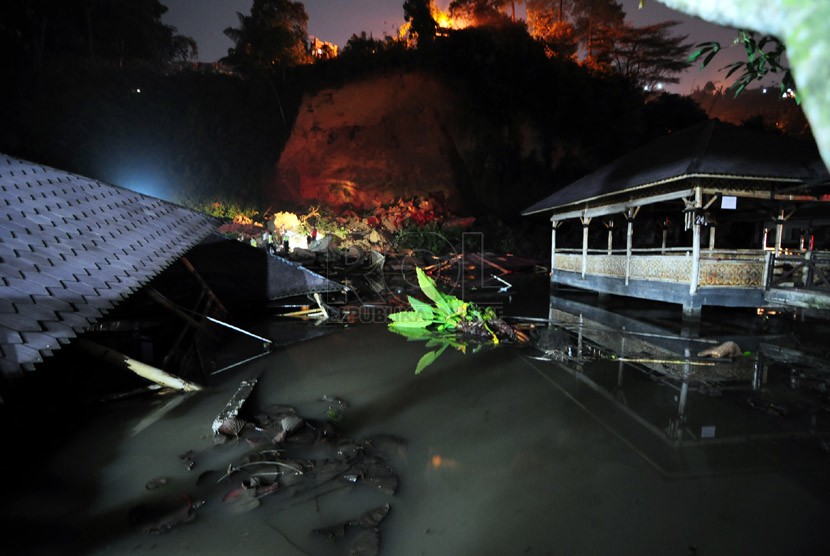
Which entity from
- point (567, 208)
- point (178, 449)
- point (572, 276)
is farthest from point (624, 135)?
point (178, 449)

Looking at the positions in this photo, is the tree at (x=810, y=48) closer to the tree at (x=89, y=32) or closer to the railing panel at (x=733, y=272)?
the railing panel at (x=733, y=272)

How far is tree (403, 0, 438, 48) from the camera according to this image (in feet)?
88.0

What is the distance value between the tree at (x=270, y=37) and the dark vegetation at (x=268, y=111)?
0.61 m

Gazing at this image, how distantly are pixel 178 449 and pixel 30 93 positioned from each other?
38.4 meters

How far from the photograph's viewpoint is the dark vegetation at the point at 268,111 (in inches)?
1057

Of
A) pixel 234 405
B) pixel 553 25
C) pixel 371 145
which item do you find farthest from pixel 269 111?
pixel 234 405

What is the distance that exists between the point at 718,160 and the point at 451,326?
25.7 ft

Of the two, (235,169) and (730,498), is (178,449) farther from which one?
(235,169)

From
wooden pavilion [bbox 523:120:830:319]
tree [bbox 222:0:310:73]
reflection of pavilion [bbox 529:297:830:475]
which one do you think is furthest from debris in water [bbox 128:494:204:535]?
tree [bbox 222:0:310:73]

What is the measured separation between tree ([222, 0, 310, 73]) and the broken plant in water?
93.3 ft

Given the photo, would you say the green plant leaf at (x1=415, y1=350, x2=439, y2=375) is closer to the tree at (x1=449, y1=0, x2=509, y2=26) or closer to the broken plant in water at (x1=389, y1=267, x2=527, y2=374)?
the broken plant in water at (x1=389, y1=267, x2=527, y2=374)

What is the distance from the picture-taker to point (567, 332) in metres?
8.34

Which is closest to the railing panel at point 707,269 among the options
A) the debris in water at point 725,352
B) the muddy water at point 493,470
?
the debris in water at point 725,352

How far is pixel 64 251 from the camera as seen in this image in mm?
3391
